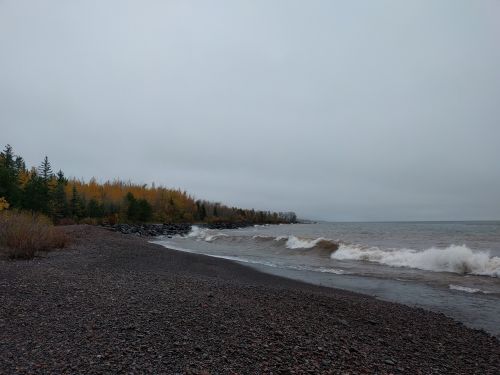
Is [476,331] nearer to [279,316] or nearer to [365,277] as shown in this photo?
[279,316]

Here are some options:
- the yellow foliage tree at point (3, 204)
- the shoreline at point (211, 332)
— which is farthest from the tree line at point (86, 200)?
the shoreline at point (211, 332)

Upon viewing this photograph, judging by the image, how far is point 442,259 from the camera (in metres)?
16.8

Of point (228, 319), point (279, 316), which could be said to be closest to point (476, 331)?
point (279, 316)

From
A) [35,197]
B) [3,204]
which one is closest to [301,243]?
[3,204]

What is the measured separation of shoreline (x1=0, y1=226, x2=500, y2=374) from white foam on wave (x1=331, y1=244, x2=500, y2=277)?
853 centimetres

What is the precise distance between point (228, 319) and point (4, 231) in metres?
12.1

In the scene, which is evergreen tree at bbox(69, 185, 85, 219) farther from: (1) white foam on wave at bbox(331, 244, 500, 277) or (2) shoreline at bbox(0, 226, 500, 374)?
(2) shoreline at bbox(0, 226, 500, 374)

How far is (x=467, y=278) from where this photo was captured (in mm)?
13828

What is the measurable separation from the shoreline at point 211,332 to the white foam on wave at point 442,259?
8.53m

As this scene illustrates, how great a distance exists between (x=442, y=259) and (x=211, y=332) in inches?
596

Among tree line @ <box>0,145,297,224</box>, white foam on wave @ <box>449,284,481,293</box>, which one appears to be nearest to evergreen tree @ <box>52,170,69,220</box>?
tree line @ <box>0,145,297,224</box>

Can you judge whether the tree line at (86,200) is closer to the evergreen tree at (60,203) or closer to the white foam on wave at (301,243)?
the evergreen tree at (60,203)

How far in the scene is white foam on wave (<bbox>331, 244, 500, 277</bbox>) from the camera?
48.8 ft

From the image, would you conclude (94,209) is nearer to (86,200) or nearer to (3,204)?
(86,200)
